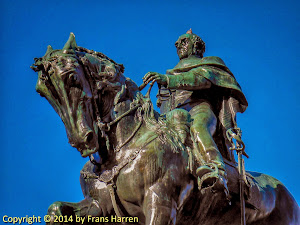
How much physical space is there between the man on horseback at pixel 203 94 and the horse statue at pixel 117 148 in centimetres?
42

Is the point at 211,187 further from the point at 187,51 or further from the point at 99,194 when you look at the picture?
the point at 187,51

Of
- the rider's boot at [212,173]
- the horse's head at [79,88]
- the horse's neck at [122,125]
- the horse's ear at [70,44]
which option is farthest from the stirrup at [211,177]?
the horse's ear at [70,44]

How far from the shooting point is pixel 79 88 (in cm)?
620

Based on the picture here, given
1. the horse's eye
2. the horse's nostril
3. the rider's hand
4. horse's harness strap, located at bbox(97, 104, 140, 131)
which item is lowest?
the horse's nostril

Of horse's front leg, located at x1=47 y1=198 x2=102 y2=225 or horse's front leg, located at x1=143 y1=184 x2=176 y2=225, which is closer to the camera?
horse's front leg, located at x1=143 y1=184 x2=176 y2=225

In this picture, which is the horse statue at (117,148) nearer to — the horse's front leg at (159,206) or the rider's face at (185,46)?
the horse's front leg at (159,206)

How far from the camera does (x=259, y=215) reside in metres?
7.59

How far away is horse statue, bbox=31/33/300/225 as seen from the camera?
242 inches

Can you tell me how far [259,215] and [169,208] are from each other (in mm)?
2010

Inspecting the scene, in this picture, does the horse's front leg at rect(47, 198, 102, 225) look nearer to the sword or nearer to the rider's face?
the sword

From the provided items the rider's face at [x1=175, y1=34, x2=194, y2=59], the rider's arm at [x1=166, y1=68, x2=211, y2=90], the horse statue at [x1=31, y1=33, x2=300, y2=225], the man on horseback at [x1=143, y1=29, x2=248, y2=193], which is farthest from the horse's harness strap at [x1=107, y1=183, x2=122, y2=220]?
the rider's face at [x1=175, y1=34, x2=194, y2=59]

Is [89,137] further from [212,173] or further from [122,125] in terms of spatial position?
[212,173]

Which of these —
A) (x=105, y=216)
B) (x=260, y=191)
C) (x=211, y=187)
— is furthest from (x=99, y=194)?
(x=260, y=191)

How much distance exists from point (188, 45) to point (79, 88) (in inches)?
102
